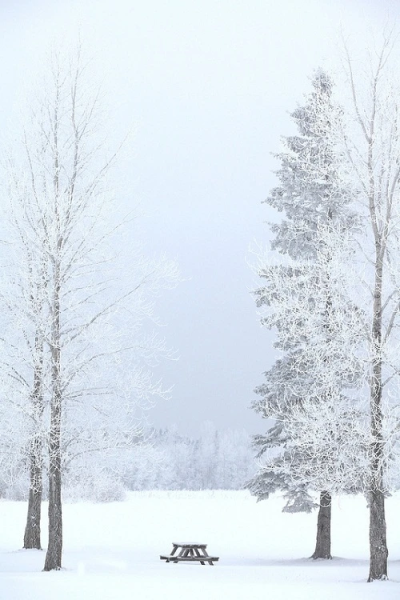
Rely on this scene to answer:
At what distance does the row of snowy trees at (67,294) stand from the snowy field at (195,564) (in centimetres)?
257

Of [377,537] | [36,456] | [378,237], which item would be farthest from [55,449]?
[378,237]

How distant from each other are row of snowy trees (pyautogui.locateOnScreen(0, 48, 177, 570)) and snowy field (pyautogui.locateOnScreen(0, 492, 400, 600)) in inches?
101

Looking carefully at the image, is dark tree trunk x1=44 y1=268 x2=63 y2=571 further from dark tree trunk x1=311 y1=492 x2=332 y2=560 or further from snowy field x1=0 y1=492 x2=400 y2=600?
dark tree trunk x1=311 y1=492 x2=332 y2=560

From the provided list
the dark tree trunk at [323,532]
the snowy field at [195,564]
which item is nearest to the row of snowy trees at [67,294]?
the snowy field at [195,564]

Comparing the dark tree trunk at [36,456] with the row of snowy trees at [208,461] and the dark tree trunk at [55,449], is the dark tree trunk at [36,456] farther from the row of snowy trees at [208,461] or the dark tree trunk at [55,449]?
the row of snowy trees at [208,461]

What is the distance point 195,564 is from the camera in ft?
63.5

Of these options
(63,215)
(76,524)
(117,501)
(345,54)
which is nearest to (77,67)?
(63,215)

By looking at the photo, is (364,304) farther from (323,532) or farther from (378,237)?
(323,532)

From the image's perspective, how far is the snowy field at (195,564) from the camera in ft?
40.6

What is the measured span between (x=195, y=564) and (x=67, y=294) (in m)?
8.37

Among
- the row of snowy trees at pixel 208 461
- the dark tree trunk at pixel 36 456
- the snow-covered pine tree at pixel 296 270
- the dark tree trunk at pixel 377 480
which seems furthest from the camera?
the row of snowy trees at pixel 208 461

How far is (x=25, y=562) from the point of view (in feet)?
58.9

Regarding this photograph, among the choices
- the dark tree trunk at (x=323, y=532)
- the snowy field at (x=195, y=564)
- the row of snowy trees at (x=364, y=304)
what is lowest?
the snowy field at (x=195, y=564)

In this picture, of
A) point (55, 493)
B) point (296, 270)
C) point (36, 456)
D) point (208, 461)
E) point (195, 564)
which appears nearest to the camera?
point (55, 493)
